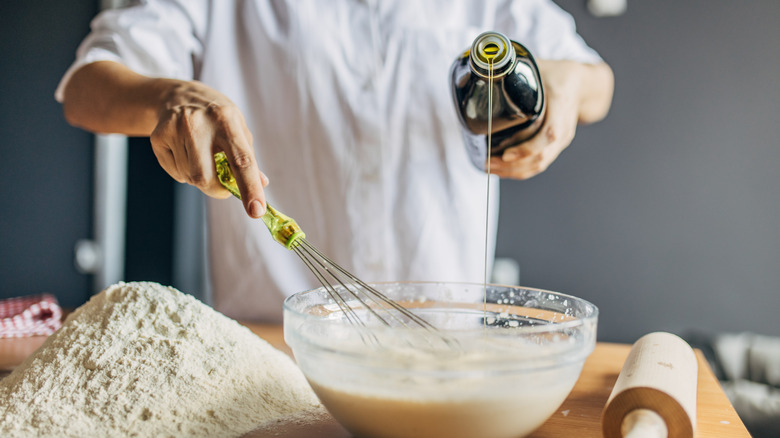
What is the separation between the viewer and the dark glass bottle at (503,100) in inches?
25.0

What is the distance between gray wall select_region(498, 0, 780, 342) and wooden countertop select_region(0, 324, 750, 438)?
103 cm

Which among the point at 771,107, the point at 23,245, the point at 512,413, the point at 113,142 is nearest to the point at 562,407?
the point at 512,413

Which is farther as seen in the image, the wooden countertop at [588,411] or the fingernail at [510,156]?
the fingernail at [510,156]

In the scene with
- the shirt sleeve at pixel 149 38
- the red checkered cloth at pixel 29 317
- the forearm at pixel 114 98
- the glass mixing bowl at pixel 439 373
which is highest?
the shirt sleeve at pixel 149 38

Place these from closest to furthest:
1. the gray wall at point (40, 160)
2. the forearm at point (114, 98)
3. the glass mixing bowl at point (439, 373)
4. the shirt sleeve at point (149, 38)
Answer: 1. the glass mixing bowl at point (439, 373)
2. the forearm at point (114, 98)
3. the shirt sleeve at point (149, 38)
4. the gray wall at point (40, 160)

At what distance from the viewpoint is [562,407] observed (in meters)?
0.52

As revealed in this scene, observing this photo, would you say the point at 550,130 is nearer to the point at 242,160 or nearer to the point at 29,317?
the point at 242,160

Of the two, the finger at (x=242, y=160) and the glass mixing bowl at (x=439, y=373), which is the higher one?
the finger at (x=242, y=160)

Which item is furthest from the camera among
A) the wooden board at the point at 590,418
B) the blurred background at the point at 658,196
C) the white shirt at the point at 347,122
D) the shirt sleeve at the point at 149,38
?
the blurred background at the point at 658,196

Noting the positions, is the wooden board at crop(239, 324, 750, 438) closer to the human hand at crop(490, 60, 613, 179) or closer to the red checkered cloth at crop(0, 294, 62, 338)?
the human hand at crop(490, 60, 613, 179)

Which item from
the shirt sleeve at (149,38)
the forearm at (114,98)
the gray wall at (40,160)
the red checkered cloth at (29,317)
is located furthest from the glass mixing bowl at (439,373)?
the gray wall at (40,160)

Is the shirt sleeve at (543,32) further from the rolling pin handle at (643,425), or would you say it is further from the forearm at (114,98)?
the rolling pin handle at (643,425)

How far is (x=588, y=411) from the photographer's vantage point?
1.68 ft

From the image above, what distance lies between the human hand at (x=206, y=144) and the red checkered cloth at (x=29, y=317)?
337 mm
